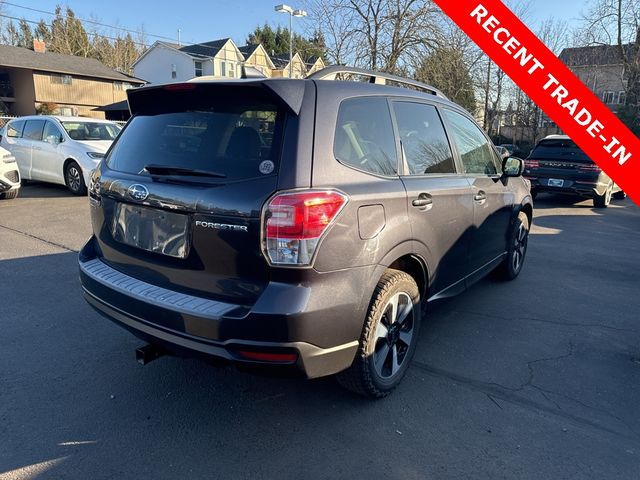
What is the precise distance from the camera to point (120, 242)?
112 inches

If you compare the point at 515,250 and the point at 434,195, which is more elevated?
the point at 434,195

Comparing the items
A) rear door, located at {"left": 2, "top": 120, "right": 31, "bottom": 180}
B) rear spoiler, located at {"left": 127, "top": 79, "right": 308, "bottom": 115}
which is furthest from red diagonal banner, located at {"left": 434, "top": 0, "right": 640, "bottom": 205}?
rear door, located at {"left": 2, "top": 120, "right": 31, "bottom": 180}

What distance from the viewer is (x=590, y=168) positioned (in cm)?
1109

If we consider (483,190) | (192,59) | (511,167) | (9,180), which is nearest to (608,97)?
(192,59)

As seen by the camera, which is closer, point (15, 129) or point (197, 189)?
point (197, 189)

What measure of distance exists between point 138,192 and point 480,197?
2.75 m

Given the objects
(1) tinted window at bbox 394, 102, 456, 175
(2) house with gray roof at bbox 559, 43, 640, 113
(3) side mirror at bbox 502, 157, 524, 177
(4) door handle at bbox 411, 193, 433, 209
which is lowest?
(4) door handle at bbox 411, 193, 433, 209

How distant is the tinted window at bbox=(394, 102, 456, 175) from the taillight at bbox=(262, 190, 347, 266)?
1130 millimetres

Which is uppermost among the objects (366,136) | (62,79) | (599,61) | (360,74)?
(599,61)

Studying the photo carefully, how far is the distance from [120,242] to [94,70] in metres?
43.3

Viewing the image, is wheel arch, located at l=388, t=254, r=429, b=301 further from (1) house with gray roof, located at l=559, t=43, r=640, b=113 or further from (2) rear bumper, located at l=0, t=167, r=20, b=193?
(1) house with gray roof, located at l=559, t=43, r=640, b=113

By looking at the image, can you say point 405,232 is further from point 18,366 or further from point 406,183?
point 18,366

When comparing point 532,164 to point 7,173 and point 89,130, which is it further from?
point 7,173

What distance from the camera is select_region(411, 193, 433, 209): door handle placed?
300cm
